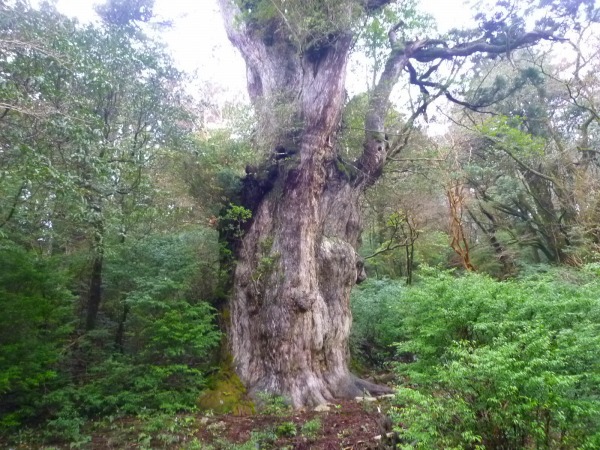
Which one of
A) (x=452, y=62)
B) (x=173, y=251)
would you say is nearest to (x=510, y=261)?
(x=452, y=62)

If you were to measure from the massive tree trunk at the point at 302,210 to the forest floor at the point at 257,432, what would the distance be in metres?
0.77

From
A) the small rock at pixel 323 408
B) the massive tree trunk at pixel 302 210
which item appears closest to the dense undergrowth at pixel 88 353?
the massive tree trunk at pixel 302 210

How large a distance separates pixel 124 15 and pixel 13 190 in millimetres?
5595

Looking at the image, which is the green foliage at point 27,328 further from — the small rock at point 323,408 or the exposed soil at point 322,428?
the small rock at point 323,408

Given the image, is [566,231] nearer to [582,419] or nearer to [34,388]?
[582,419]

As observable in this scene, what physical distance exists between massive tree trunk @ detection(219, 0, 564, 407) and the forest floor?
2.53 ft

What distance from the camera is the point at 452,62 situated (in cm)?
1112

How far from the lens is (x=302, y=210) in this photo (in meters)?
8.27

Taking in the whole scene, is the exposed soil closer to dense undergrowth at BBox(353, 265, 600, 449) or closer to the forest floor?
the forest floor

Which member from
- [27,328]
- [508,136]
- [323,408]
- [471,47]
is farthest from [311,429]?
[471,47]

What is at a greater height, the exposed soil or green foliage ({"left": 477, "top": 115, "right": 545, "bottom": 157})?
green foliage ({"left": 477, "top": 115, "right": 545, "bottom": 157})

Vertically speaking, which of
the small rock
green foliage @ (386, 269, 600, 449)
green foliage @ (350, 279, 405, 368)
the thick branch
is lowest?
the small rock

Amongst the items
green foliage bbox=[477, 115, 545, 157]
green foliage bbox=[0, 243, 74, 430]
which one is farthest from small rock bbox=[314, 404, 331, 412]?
green foliage bbox=[477, 115, 545, 157]

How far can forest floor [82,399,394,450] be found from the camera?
17.8 ft
